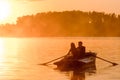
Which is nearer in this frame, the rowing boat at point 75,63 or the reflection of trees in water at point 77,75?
the reflection of trees in water at point 77,75

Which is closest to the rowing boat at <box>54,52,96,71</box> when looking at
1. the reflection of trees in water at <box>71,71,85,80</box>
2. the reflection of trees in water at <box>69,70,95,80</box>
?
the reflection of trees in water at <box>69,70,95,80</box>

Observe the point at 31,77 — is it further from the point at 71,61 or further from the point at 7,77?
the point at 71,61

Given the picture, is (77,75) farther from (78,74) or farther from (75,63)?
(75,63)

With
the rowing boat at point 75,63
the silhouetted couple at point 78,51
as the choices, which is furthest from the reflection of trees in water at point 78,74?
the silhouetted couple at point 78,51

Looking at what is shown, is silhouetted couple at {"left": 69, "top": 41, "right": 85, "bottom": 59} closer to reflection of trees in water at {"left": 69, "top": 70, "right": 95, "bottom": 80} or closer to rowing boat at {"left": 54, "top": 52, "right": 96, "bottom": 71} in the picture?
rowing boat at {"left": 54, "top": 52, "right": 96, "bottom": 71}

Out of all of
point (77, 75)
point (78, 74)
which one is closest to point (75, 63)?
point (78, 74)

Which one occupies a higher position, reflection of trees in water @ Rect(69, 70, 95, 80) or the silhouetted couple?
the silhouetted couple

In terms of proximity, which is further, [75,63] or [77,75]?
[75,63]

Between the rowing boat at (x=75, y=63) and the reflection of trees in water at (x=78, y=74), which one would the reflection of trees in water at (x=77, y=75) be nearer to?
the reflection of trees in water at (x=78, y=74)

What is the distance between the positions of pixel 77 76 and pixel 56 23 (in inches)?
4392

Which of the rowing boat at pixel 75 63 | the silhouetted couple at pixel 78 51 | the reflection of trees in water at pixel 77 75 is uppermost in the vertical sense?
the silhouetted couple at pixel 78 51

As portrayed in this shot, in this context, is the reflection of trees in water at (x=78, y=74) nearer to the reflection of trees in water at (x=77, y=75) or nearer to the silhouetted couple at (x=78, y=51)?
A: the reflection of trees in water at (x=77, y=75)

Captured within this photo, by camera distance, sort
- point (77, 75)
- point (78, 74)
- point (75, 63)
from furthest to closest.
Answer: point (75, 63)
point (78, 74)
point (77, 75)

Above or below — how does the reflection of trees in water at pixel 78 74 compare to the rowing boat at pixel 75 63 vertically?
below
